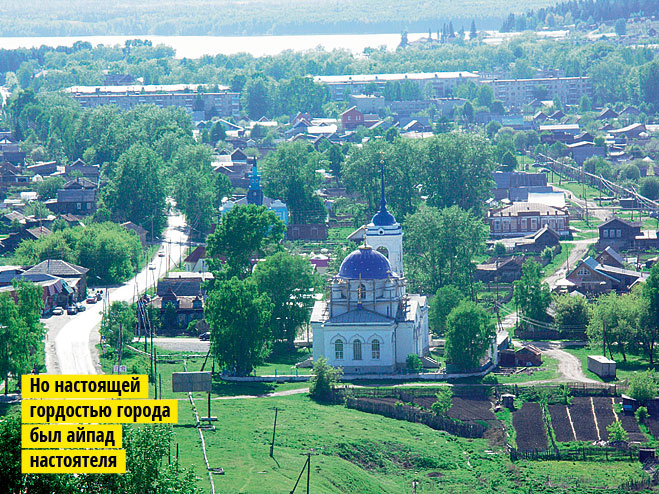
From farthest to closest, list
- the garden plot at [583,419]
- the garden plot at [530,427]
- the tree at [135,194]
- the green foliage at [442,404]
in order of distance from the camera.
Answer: the tree at [135,194] → the green foliage at [442,404] → the garden plot at [583,419] → the garden plot at [530,427]

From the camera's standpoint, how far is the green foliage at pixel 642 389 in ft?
244

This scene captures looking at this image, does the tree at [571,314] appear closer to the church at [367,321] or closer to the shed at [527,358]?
the shed at [527,358]

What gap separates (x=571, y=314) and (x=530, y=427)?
783 inches


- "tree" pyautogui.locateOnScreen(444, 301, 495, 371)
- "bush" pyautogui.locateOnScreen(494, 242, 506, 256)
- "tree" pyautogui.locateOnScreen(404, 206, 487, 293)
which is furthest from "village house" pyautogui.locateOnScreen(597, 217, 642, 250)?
"tree" pyautogui.locateOnScreen(444, 301, 495, 371)

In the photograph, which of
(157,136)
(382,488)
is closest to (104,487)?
(382,488)

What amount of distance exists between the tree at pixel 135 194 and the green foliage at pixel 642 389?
6317 cm

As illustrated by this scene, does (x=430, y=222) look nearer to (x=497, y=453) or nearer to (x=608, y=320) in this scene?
(x=608, y=320)

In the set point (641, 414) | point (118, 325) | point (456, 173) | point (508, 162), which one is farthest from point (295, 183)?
point (641, 414)

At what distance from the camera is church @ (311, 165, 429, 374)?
80.3 m

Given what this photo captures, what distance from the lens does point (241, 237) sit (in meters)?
95.2

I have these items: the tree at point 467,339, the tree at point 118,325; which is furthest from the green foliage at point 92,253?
the tree at point 467,339

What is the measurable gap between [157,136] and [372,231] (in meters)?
84.6

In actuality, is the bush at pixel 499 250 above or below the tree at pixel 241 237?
below

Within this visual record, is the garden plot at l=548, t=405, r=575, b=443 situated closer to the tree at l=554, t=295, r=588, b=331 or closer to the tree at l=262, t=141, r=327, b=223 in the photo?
the tree at l=554, t=295, r=588, b=331
